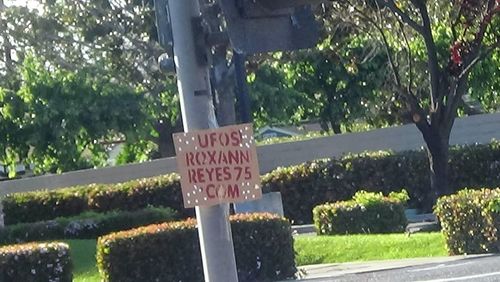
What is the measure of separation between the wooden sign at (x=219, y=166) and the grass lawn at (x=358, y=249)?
479 inches

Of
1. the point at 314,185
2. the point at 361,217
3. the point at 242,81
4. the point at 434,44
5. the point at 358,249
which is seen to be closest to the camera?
→ the point at 358,249

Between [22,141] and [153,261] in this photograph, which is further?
[22,141]

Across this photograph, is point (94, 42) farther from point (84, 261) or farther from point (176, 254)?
point (176, 254)

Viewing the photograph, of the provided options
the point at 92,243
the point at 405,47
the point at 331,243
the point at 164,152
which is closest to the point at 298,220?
the point at 405,47

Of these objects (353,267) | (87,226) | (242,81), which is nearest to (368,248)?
(353,267)

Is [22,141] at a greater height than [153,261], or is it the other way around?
[22,141]

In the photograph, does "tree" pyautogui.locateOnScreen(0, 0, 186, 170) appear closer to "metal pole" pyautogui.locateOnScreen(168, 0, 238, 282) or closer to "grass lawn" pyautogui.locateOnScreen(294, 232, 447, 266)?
"grass lawn" pyautogui.locateOnScreen(294, 232, 447, 266)

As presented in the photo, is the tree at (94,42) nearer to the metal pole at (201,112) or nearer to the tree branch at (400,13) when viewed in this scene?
the tree branch at (400,13)

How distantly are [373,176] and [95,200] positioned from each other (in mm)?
7026

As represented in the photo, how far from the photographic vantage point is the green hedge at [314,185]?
3017 centimetres

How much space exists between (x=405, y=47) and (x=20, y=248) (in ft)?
46.8

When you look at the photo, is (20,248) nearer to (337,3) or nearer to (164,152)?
(337,3)

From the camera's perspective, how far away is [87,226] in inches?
1003

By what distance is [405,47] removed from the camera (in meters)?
28.4
